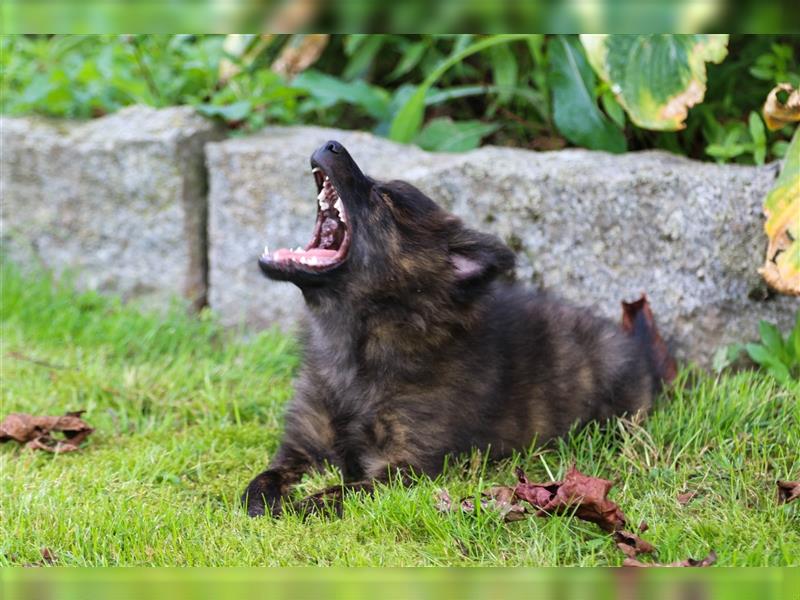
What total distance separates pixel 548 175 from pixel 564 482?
6.08ft

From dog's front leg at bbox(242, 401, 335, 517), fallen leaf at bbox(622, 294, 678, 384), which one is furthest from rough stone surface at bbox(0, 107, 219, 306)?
fallen leaf at bbox(622, 294, 678, 384)

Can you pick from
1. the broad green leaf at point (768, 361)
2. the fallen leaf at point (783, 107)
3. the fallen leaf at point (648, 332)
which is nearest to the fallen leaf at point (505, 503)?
the fallen leaf at point (648, 332)

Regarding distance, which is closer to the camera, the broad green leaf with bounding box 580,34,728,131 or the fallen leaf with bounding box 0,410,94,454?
the fallen leaf with bounding box 0,410,94,454

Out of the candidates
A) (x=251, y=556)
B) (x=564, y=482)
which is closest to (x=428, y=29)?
(x=251, y=556)

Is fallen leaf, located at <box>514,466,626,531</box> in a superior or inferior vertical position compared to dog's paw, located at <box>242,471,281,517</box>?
superior

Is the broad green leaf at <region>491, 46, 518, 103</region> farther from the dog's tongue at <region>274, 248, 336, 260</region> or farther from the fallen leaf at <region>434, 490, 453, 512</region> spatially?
the fallen leaf at <region>434, 490, 453, 512</region>

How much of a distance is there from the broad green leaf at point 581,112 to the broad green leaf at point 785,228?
106 cm

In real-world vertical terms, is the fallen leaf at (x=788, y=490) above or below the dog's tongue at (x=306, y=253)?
below

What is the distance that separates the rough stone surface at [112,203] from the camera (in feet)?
16.8

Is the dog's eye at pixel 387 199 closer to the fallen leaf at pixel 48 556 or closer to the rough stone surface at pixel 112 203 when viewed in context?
the fallen leaf at pixel 48 556

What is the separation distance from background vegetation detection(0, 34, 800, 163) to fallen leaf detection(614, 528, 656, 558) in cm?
245

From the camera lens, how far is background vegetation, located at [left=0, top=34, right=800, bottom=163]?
5.08 metres

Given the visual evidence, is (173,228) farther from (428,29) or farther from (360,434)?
(428,29)

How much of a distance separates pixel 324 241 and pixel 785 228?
1805 mm
